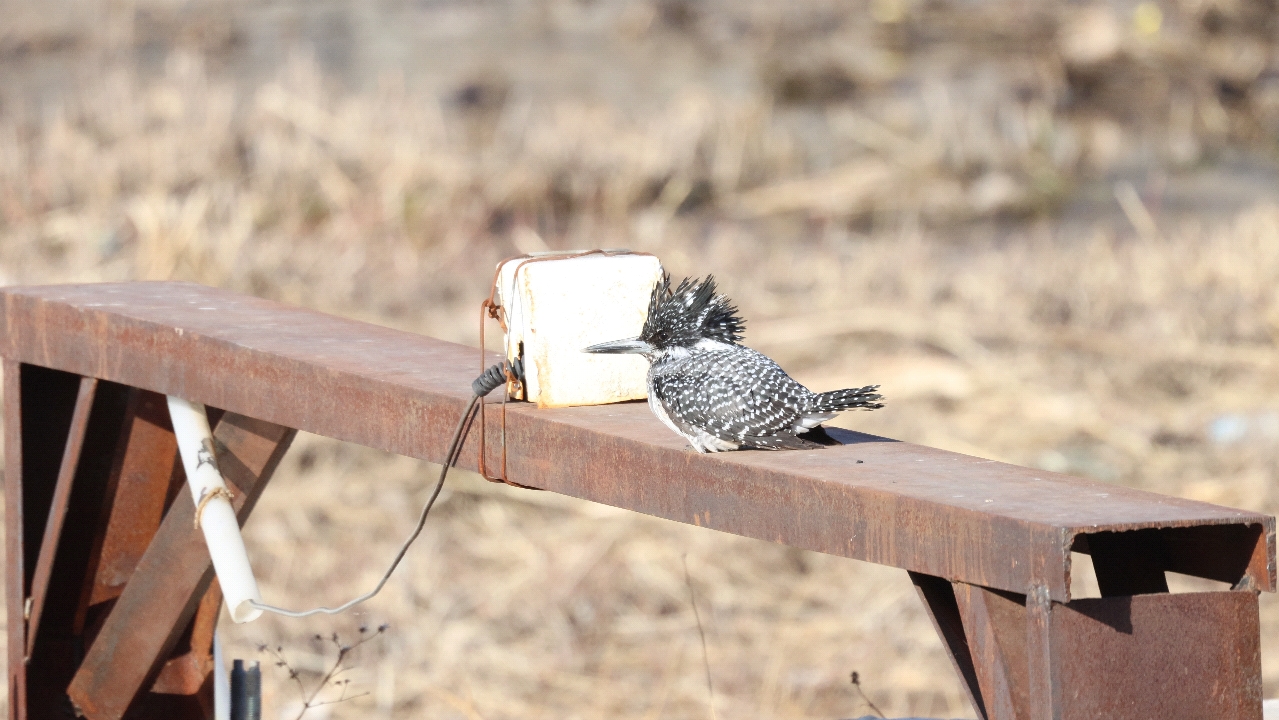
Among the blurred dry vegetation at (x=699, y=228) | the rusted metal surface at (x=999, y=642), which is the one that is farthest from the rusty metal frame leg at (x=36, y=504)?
the rusted metal surface at (x=999, y=642)

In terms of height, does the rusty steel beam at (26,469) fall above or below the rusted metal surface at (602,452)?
below

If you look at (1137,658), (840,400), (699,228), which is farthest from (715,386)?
(699,228)

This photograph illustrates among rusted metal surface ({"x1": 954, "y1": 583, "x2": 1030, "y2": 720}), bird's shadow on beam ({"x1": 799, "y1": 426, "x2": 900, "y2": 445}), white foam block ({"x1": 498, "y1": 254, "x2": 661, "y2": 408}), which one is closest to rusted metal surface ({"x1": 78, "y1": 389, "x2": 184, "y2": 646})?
white foam block ({"x1": 498, "y1": 254, "x2": 661, "y2": 408})

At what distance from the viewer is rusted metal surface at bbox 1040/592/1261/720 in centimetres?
158

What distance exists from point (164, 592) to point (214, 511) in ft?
0.98

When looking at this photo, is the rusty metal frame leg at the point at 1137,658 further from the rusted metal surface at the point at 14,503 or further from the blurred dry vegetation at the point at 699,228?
the blurred dry vegetation at the point at 699,228

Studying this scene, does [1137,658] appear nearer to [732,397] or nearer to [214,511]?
[732,397]

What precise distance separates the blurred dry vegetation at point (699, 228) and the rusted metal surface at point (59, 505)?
5.64 feet

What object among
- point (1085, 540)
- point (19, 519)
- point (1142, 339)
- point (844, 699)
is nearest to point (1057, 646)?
point (1085, 540)

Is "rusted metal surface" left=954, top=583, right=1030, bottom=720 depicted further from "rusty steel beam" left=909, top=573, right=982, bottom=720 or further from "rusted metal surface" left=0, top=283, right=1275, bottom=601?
"rusty steel beam" left=909, top=573, right=982, bottom=720

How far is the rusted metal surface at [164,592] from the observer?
8.84 feet

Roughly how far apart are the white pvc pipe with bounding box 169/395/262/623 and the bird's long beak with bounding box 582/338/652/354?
0.69 metres

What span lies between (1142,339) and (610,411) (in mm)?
5063

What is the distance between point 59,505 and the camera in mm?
2816
